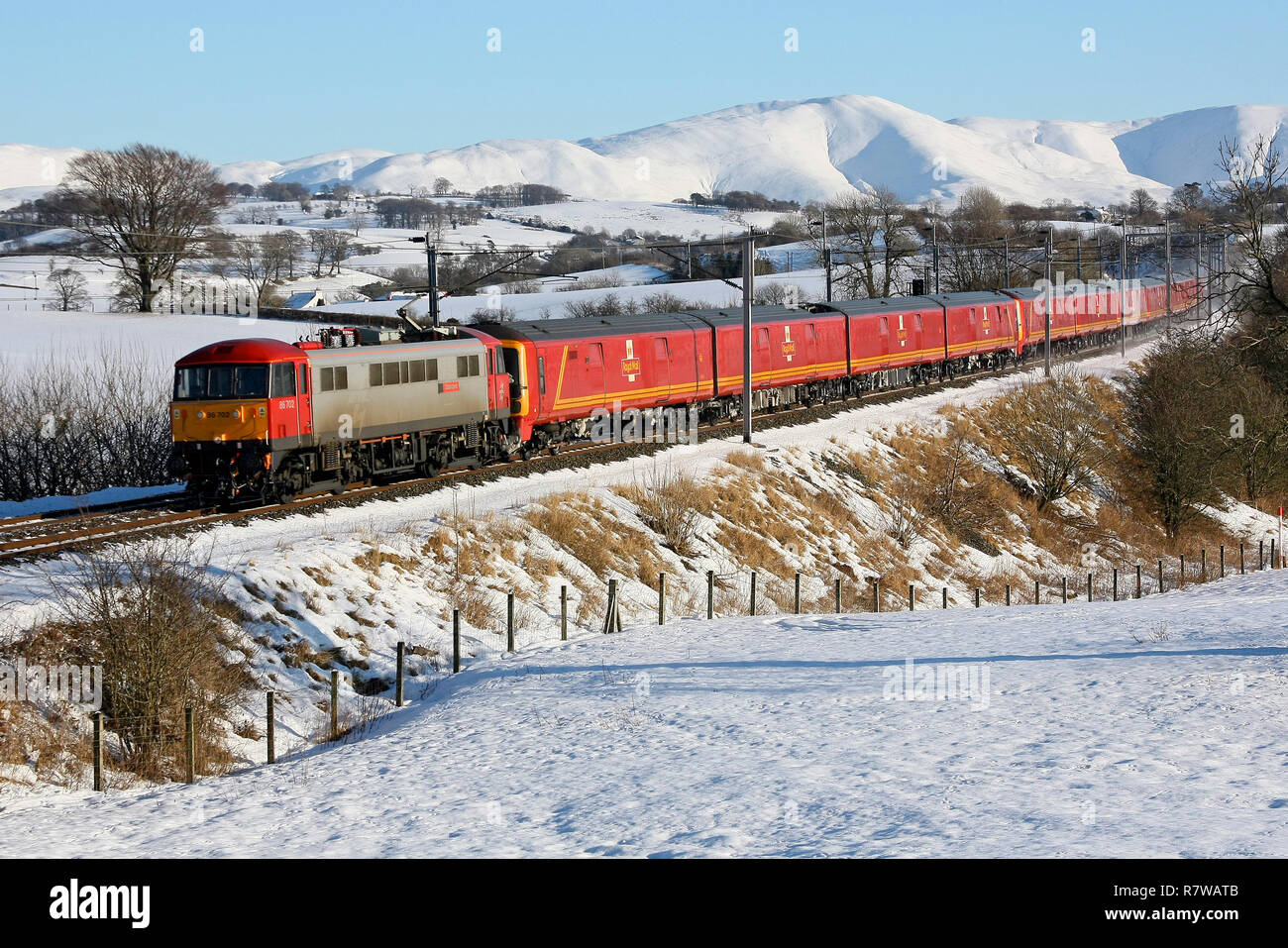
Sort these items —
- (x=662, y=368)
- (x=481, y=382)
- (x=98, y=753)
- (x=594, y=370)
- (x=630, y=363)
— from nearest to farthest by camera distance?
(x=98, y=753), (x=481, y=382), (x=594, y=370), (x=630, y=363), (x=662, y=368)

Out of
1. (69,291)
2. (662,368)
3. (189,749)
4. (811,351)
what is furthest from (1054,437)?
(69,291)

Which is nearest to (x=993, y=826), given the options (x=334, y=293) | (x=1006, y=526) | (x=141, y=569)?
(x=141, y=569)

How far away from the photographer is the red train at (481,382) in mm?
24422

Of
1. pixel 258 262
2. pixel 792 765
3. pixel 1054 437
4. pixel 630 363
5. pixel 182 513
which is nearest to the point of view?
pixel 792 765

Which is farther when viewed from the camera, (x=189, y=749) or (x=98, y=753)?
(x=189, y=749)

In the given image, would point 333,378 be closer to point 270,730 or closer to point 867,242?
point 270,730

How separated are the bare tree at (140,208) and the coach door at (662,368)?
121 feet

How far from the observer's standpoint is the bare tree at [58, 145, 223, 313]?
216 feet

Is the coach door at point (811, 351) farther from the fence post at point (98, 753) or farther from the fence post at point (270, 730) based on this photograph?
the fence post at point (98, 753)

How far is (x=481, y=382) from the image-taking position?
30.7 metres

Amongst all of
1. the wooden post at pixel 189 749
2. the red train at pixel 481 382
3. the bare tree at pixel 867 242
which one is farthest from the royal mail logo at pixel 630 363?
the bare tree at pixel 867 242

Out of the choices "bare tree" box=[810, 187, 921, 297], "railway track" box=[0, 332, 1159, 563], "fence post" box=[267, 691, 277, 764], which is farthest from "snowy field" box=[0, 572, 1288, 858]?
"bare tree" box=[810, 187, 921, 297]

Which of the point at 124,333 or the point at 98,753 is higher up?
the point at 124,333

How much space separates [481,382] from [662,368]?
28.9ft
